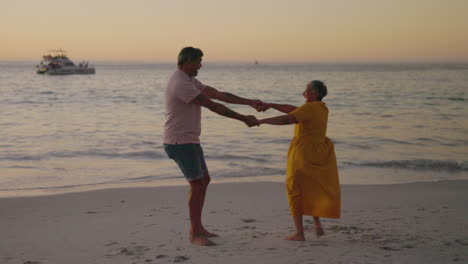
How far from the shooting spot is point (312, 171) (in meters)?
4.82

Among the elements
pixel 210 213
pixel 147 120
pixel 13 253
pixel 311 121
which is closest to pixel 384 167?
pixel 210 213

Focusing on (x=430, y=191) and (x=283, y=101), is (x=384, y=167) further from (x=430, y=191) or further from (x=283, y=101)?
(x=283, y=101)

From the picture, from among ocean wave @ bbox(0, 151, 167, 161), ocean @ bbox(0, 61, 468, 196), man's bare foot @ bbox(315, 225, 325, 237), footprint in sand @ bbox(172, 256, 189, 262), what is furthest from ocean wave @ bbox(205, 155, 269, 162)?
footprint in sand @ bbox(172, 256, 189, 262)

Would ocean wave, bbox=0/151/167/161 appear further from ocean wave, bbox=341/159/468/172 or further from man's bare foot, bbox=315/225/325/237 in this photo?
man's bare foot, bbox=315/225/325/237

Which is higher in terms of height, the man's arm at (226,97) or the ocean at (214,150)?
the man's arm at (226,97)

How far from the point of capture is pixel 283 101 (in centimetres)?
3438

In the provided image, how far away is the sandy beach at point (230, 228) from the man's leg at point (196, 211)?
4.0 inches

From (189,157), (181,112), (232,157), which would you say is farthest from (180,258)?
(232,157)

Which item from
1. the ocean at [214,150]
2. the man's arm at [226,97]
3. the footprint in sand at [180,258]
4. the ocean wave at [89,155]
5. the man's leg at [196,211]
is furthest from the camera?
the ocean wave at [89,155]

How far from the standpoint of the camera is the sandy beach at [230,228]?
4.42m

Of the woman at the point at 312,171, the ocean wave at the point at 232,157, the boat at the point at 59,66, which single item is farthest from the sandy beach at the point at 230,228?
the boat at the point at 59,66

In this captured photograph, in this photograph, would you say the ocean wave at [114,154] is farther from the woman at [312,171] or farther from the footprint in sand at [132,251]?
the woman at [312,171]

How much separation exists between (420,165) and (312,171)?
21.8 feet

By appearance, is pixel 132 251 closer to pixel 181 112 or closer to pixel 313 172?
pixel 181 112
